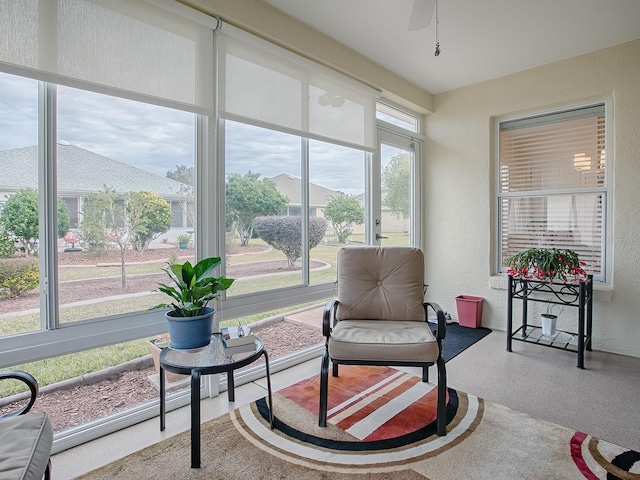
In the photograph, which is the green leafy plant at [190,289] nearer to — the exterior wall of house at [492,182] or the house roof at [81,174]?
the house roof at [81,174]

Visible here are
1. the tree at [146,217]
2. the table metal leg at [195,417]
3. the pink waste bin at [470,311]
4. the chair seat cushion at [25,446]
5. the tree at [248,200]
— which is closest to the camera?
the chair seat cushion at [25,446]

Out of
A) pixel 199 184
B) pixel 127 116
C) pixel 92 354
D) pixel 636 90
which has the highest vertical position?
pixel 636 90

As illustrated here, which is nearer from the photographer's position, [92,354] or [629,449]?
[629,449]

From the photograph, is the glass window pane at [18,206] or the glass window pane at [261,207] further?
the glass window pane at [261,207]

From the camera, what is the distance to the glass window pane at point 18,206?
5.27 ft

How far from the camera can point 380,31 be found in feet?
9.09

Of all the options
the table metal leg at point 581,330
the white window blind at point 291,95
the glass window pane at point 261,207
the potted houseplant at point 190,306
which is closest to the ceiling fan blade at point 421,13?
the white window blind at point 291,95

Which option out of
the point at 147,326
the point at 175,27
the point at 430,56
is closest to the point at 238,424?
the point at 147,326

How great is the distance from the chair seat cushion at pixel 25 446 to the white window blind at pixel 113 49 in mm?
1468

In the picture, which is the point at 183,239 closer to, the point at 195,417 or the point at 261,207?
the point at 261,207

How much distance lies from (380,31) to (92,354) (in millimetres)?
3011

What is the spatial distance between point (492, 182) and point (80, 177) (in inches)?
146

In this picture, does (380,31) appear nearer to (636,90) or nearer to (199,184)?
(199,184)

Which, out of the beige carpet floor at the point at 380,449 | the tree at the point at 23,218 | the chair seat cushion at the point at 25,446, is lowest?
the beige carpet floor at the point at 380,449
